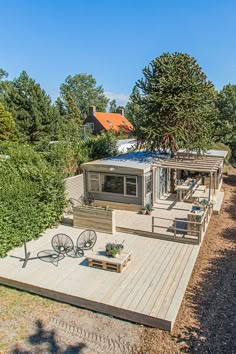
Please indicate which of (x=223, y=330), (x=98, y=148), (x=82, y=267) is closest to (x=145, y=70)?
(x=98, y=148)

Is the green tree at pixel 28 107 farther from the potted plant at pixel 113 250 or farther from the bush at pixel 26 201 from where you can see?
the potted plant at pixel 113 250

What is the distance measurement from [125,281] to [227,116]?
25.1m

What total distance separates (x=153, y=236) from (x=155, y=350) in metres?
4.82

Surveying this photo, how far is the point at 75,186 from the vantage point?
12945mm

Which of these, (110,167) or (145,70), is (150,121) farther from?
(110,167)

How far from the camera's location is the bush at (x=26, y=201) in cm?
823

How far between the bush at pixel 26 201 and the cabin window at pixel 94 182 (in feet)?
8.95

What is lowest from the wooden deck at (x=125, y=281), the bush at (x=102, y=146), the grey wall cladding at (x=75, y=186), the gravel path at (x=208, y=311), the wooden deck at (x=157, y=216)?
the gravel path at (x=208, y=311)

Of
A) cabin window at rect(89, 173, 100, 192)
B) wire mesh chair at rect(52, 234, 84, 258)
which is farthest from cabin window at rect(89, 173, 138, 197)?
wire mesh chair at rect(52, 234, 84, 258)

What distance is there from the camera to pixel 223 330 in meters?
5.36

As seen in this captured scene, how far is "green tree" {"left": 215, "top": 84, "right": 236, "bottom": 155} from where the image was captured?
26.6 metres

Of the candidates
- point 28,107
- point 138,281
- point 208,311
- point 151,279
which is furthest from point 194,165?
point 28,107

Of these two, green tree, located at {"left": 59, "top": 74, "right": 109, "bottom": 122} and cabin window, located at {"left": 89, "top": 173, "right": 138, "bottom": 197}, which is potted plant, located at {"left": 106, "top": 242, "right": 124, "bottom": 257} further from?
green tree, located at {"left": 59, "top": 74, "right": 109, "bottom": 122}

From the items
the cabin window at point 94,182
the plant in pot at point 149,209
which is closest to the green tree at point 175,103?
the cabin window at point 94,182
